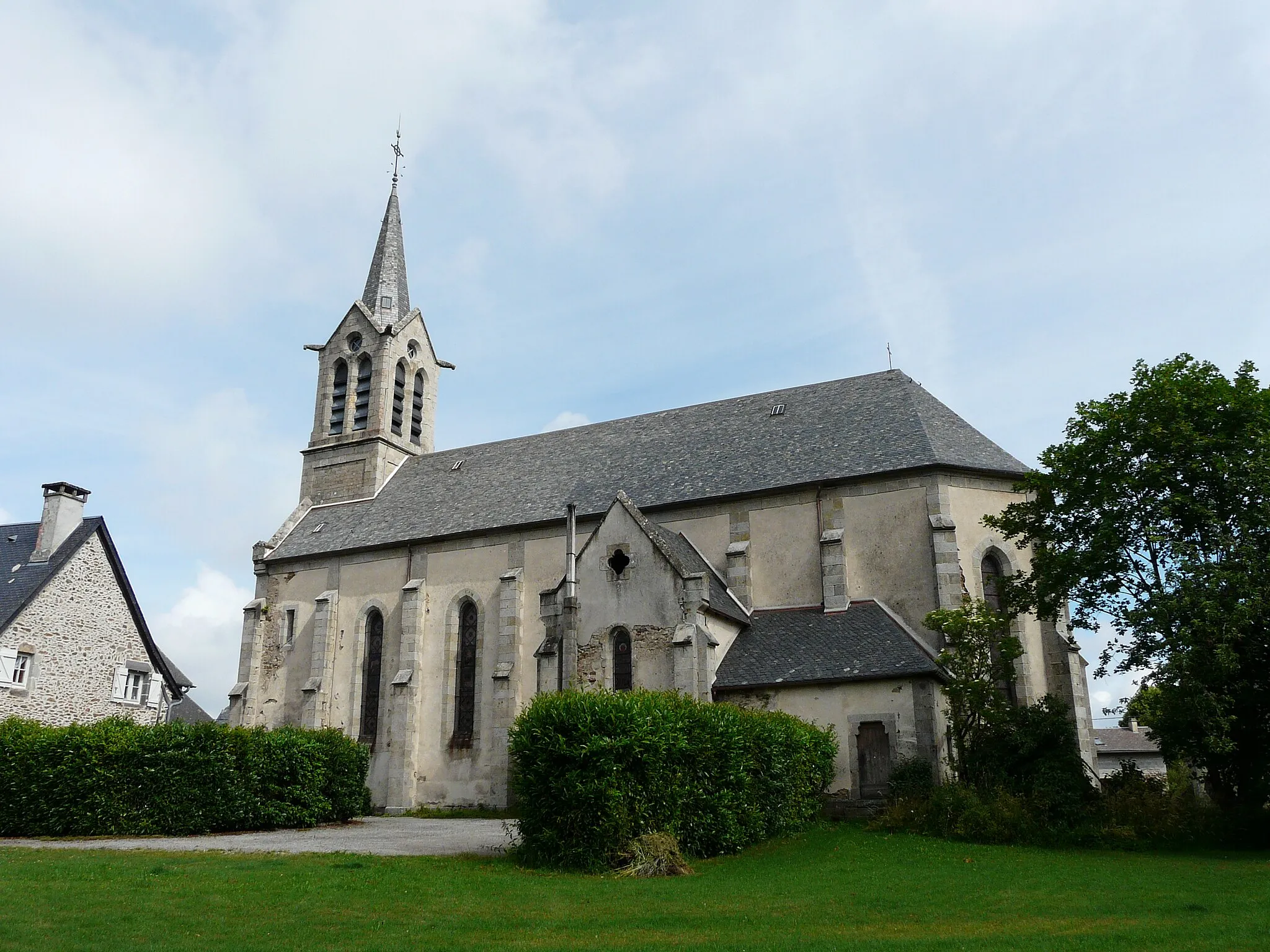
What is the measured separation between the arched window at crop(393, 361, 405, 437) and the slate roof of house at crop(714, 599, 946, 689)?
18.7 m

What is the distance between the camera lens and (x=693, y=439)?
106 ft

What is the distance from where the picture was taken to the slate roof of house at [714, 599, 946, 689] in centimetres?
2286

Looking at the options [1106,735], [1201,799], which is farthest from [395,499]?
[1106,735]

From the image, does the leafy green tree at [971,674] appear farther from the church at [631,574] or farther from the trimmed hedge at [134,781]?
the trimmed hedge at [134,781]

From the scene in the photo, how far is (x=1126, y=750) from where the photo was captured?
54.5 meters

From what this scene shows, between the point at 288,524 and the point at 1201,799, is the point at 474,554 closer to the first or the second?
the point at 288,524

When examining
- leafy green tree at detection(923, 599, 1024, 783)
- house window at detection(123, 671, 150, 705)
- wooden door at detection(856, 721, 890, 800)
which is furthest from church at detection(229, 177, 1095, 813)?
house window at detection(123, 671, 150, 705)

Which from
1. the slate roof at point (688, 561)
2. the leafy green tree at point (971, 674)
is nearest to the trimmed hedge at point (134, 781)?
the slate roof at point (688, 561)

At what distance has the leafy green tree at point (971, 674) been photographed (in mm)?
21172

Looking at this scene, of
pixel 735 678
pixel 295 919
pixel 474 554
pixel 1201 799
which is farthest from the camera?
pixel 474 554

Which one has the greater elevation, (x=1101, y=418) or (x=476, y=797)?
Result: (x=1101, y=418)

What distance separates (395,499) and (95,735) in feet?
51.2

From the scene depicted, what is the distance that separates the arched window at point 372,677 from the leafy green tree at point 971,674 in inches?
704

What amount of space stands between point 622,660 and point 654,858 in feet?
31.2
